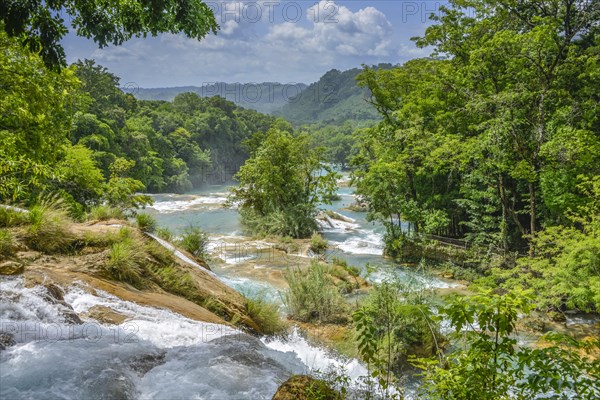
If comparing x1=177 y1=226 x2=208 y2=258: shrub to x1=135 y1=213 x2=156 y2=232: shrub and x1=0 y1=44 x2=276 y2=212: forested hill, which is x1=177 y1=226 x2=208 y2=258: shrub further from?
x1=0 y1=44 x2=276 y2=212: forested hill

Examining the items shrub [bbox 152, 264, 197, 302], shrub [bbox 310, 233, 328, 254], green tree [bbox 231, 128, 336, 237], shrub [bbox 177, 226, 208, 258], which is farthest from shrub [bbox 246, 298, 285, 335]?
green tree [bbox 231, 128, 336, 237]

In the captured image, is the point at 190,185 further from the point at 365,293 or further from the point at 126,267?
the point at 126,267

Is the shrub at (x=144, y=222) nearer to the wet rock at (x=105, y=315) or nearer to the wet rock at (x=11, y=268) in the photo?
the wet rock at (x=11, y=268)

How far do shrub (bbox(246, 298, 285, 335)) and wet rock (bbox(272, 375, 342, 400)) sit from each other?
13.7 feet

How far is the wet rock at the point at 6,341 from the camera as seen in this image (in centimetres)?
373

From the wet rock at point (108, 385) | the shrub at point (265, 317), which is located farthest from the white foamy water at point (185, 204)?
the wet rock at point (108, 385)

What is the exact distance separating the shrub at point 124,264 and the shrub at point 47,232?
77 cm

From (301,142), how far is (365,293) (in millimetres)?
14247

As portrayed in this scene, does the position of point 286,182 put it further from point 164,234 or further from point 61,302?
point 61,302

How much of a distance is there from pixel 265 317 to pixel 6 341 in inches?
187

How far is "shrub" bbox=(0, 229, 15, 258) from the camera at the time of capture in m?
5.29

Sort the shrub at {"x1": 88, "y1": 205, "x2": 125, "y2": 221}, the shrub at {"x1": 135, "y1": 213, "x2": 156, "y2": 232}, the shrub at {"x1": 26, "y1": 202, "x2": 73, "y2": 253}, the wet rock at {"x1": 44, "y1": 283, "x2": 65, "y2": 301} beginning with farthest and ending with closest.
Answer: the shrub at {"x1": 88, "y1": 205, "x2": 125, "y2": 221}
the shrub at {"x1": 135, "y1": 213, "x2": 156, "y2": 232}
the shrub at {"x1": 26, "y1": 202, "x2": 73, "y2": 253}
the wet rock at {"x1": 44, "y1": 283, "x2": 65, "y2": 301}

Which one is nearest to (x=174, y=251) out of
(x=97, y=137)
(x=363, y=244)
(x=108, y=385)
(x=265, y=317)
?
(x=265, y=317)

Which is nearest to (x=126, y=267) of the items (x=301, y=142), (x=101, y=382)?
(x=101, y=382)
